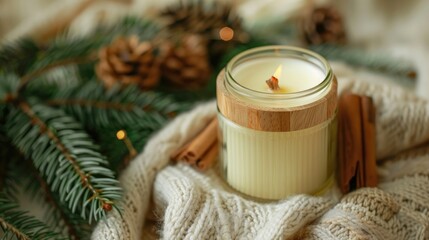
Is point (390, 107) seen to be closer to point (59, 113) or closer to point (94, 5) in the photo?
point (59, 113)

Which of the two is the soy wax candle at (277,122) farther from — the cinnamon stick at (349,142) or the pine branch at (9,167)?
the pine branch at (9,167)

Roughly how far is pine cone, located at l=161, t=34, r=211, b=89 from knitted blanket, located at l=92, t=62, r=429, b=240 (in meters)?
0.16

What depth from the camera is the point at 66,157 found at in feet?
2.55

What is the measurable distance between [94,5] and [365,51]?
500 millimetres

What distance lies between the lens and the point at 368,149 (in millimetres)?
800

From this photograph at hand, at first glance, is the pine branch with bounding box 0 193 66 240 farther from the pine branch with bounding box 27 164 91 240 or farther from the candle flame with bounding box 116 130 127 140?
the candle flame with bounding box 116 130 127 140

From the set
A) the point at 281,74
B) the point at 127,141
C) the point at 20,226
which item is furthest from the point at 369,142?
the point at 20,226

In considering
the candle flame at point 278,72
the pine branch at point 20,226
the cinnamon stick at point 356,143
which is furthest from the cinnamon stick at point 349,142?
the pine branch at point 20,226

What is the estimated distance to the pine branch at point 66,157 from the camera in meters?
0.73

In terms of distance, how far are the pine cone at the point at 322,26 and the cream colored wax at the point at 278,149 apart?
0.35 metres

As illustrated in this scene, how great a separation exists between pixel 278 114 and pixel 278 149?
0.05 metres

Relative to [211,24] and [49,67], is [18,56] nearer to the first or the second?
[49,67]

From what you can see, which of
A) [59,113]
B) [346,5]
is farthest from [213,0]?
[59,113]

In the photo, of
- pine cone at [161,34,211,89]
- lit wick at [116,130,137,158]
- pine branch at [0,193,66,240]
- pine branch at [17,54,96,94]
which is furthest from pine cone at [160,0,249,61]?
pine branch at [0,193,66,240]
